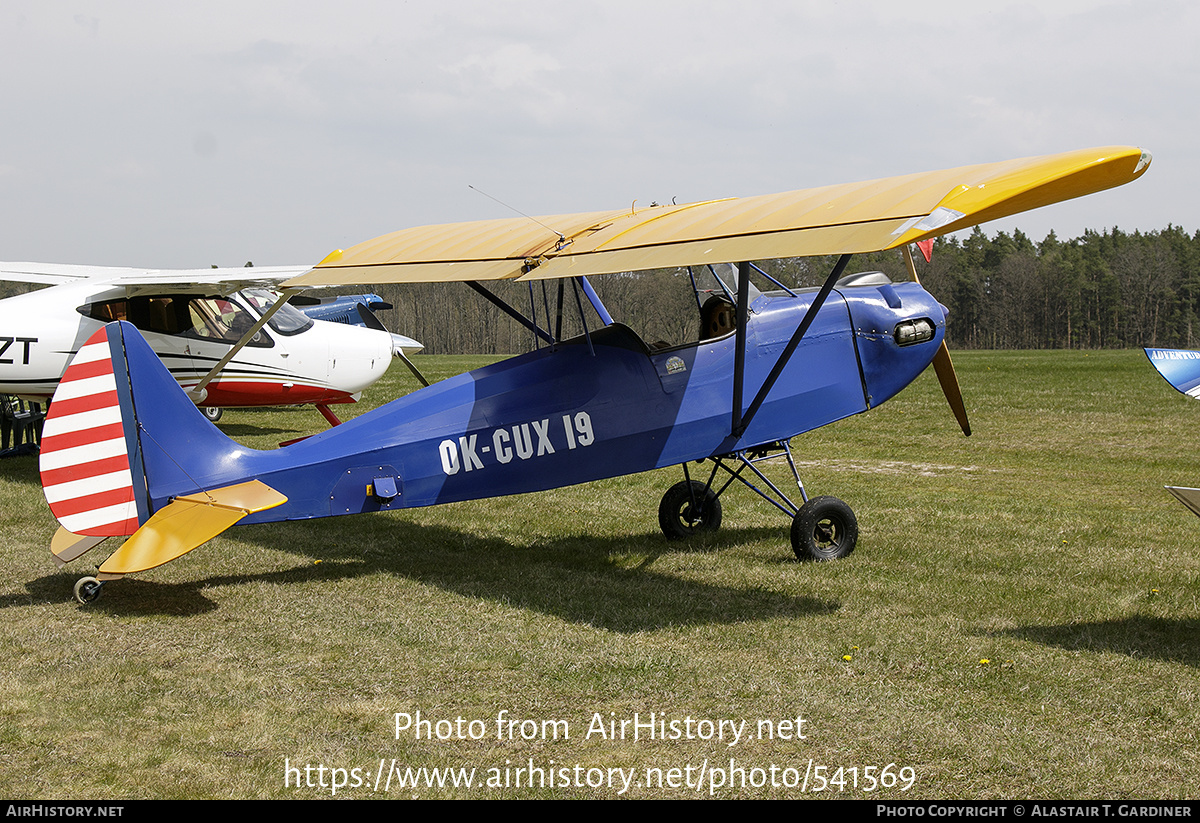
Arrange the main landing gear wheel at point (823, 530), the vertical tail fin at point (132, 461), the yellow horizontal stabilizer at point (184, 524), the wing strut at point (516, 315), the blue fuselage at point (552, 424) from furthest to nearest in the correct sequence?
the wing strut at point (516, 315) < the main landing gear wheel at point (823, 530) < the blue fuselage at point (552, 424) < the vertical tail fin at point (132, 461) < the yellow horizontal stabilizer at point (184, 524)

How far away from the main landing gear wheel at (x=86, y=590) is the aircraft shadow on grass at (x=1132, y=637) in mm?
4951

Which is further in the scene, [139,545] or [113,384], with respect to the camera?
[113,384]

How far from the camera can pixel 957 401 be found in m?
7.94

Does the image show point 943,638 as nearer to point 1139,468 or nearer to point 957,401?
point 957,401

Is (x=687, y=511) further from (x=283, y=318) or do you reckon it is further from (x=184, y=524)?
(x=283, y=318)

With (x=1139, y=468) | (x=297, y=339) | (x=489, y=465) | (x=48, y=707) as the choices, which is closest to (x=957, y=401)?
(x=489, y=465)

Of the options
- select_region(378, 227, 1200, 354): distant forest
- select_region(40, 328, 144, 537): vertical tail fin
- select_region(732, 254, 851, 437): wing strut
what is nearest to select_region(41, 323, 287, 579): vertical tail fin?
select_region(40, 328, 144, 537): vertical tail fin

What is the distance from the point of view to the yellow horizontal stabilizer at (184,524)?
5.09 m

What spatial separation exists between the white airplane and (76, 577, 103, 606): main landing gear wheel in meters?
4.45

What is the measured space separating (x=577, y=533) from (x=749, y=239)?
134 inches

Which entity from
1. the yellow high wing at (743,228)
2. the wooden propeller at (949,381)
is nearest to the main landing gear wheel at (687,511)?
the wooden propeller at (949,381)

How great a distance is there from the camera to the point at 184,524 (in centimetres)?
527

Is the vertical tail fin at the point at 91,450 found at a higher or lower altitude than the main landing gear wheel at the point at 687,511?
higher

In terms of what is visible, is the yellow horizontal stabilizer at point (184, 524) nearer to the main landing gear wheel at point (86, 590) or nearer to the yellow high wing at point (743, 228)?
the main landing gear wheel at point (86, 590)
